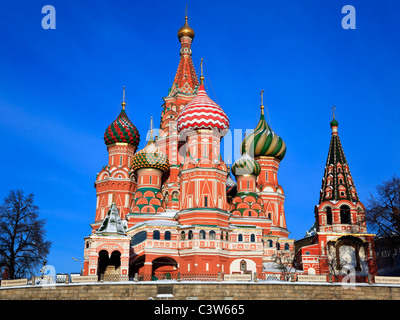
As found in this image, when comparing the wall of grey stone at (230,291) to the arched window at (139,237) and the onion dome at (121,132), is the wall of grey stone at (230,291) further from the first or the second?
the onion dome at (121,132)

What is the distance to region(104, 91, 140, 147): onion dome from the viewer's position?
51.1 m

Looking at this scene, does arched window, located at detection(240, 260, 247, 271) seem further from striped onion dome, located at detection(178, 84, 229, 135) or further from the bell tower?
the bell tower

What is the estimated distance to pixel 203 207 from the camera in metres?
39.8

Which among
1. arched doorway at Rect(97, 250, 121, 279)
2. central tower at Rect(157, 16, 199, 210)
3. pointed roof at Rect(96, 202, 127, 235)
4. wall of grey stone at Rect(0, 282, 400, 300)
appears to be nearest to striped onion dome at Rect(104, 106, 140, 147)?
central tower at Rect(157, 16, 199, 210)

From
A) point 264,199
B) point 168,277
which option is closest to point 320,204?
point 264,199

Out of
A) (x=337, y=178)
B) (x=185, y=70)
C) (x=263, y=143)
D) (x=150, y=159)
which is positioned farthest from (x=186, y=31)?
(x=337, y=178)

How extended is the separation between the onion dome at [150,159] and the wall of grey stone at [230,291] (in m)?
19.1

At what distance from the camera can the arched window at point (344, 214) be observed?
141 ft

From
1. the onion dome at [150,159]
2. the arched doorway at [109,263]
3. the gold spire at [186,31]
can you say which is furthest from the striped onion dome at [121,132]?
the arched doorway at [109,263]

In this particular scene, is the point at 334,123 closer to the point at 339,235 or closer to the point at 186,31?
the point at 339,235

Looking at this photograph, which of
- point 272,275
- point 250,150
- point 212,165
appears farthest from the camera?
point 250,150
